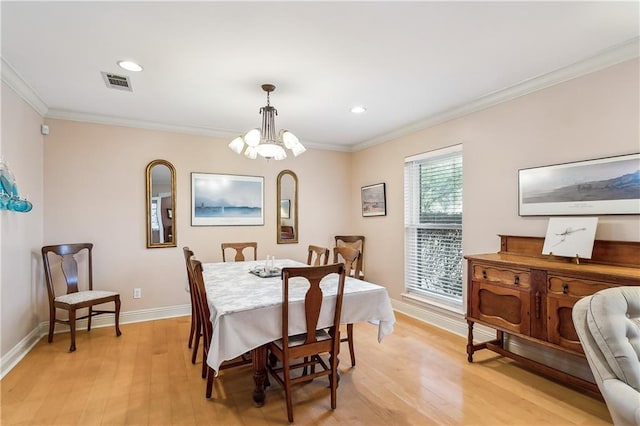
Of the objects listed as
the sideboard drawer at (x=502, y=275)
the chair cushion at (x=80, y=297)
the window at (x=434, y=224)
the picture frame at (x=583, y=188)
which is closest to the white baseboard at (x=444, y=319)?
the window at (x=434, y=224)

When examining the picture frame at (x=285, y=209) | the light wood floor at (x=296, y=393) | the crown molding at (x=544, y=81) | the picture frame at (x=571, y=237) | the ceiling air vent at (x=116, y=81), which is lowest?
the light wood floor at (x=296, y=393)

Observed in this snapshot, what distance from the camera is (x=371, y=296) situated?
2.40 m

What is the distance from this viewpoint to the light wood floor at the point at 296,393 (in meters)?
2.08

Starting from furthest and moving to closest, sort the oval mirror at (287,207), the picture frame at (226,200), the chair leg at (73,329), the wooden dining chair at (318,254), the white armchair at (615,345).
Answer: the oval mirror at (287,207) < the picture frame at (226,200) < the wooden dining chair at (318,254) < the chair leg at (73,329) < the white armchair at (615,345)

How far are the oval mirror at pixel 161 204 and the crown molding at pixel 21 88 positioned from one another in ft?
3.69

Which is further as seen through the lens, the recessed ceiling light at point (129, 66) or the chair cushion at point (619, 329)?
the recessed ceiling light at point (129, 66)

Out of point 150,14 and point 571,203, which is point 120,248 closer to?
point 150,14

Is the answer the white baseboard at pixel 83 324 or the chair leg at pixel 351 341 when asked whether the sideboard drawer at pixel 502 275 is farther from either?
the white baseboard at pixel 83 324

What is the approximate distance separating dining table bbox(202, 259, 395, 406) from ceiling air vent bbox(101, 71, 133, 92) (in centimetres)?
185

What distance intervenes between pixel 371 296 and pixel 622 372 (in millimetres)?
1370

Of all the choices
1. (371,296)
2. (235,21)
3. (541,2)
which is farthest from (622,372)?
(235,21)

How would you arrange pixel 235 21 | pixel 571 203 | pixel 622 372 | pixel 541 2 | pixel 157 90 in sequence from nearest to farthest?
pixel 622 372 < pixel 541 2 < pixel 235 21 < pixel 571 203 < pixel 157 90

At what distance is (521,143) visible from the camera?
116 inches

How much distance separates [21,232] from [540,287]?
14.4ft
